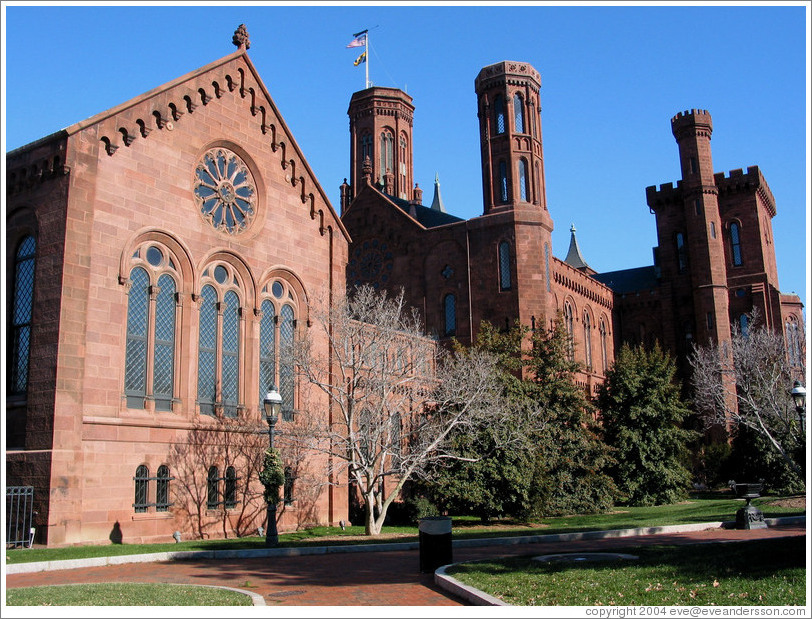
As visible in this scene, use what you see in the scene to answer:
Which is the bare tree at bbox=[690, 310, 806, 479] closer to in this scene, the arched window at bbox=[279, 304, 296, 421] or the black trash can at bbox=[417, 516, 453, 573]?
the arched window at bbox=[279, 304, 296, 421]

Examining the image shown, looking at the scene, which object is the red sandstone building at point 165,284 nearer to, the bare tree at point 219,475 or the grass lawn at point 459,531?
the bare tree at point 219,475

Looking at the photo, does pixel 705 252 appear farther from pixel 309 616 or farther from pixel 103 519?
pixel 309 616

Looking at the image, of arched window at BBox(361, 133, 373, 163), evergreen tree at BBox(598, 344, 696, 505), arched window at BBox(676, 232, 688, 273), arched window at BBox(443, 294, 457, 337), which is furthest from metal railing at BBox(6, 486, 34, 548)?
arched window at BBox(676, 232, 688, 273)

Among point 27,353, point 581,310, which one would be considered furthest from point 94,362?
point 581,310

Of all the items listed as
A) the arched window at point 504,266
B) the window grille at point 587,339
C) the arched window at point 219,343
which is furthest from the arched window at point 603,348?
the arched window at point 219,343

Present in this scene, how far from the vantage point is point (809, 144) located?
33.9 ft

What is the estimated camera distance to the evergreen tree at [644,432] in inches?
1470

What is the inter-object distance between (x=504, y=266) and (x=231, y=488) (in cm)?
2120

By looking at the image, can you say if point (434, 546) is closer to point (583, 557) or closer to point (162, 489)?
point (583, 557)

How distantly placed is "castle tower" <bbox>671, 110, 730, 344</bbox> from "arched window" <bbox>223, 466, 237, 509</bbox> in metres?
41.0

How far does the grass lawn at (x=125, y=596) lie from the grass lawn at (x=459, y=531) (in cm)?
455

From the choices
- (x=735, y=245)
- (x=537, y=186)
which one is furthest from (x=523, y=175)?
(x=735, y=245)

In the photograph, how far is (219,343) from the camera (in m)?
25.7

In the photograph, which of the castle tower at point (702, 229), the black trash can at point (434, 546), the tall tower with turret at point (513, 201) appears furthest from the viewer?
the castle tower at point (702, 229)
